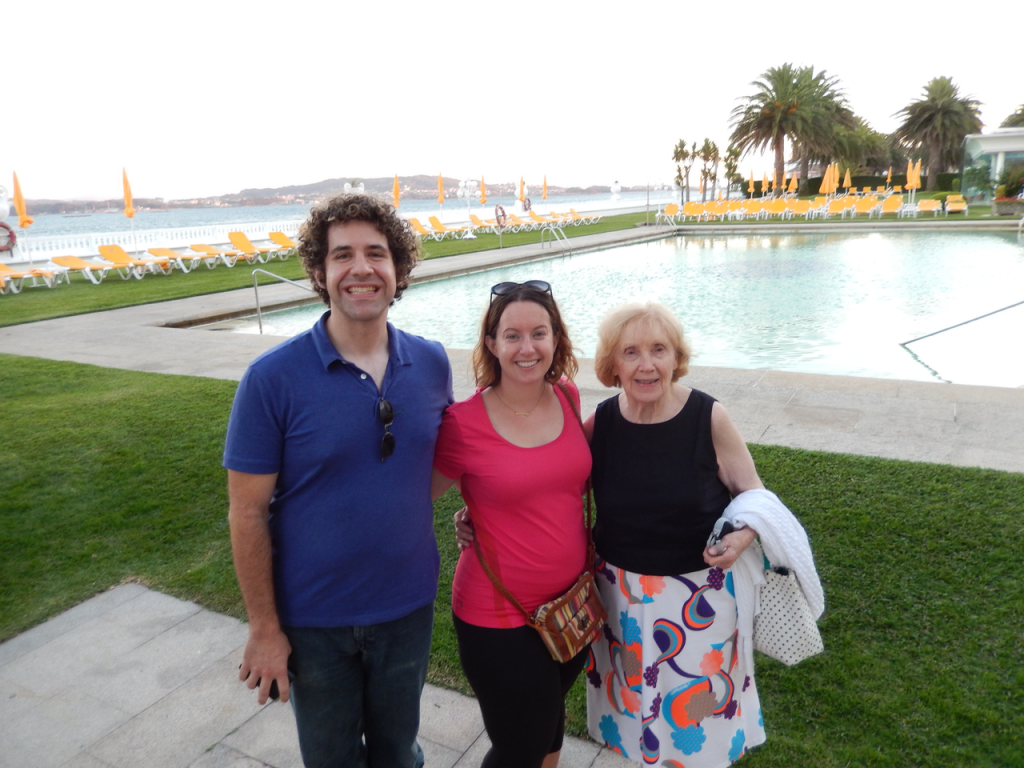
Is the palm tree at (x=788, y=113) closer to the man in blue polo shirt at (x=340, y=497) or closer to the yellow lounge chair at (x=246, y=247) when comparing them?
the yellow lounge chair at (x=246, y=247)

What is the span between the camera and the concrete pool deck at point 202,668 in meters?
2.33

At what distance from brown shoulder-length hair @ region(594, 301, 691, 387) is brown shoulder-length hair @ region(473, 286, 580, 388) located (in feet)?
0.34

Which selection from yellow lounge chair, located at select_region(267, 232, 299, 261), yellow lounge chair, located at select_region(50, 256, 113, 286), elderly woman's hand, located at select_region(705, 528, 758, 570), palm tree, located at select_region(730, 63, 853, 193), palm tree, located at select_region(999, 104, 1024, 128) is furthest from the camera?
palm tree, located at select_region(999, 104, 1024, 128)

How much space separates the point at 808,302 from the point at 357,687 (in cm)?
1170

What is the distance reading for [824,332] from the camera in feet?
32.0

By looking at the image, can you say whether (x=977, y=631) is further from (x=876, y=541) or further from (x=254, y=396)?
(x=254, y=396)

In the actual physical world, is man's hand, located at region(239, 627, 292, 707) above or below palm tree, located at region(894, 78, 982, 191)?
below

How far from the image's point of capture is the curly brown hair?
1.64 metres

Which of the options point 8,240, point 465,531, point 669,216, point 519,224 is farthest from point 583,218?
point 465,531

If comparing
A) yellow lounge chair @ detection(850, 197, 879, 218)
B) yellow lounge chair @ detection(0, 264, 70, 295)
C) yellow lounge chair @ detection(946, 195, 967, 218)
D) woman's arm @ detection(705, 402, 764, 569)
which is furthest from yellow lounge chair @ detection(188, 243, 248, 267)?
yellow lounge chair @ detection(946, 195, 967, 218)

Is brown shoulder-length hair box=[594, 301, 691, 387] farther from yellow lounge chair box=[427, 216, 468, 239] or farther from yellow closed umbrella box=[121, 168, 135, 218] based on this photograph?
yellow lounge chair box=[427, 216, 468, 239]

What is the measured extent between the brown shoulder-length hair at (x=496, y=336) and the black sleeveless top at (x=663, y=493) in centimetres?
25

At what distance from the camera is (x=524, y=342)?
5.96ft

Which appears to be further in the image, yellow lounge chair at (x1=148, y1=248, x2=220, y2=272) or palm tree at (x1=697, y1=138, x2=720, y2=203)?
palm tree at (x1=697, y1=138, x2=720, y2=203)
